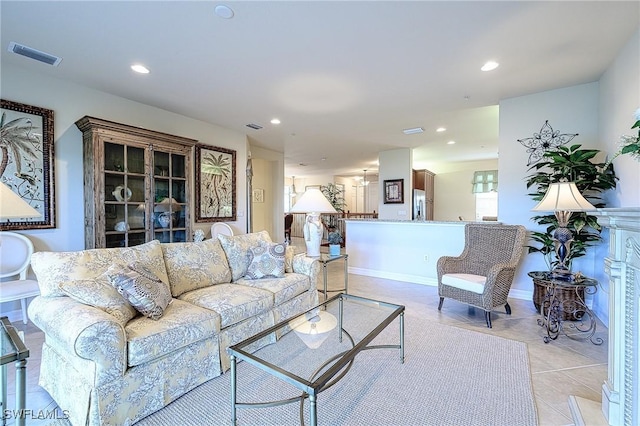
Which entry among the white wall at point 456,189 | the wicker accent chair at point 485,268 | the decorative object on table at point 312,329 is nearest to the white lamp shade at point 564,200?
the wicker accent chair at point 485,268

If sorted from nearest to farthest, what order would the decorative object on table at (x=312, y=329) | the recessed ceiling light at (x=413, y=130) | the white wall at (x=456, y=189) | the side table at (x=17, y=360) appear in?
the side table at (x=17, y=360), the decorative object on table at (x=312, y=329), the recessed ceiling light at (x=413, y=130), the white wall at (x=456, y=189)

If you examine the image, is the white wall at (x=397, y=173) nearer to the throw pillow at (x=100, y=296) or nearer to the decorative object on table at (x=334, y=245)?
the decorative object on table at (x=334, y=245)

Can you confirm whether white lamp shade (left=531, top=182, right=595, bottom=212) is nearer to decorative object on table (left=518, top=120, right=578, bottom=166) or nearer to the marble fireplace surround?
the marble fireplace surround

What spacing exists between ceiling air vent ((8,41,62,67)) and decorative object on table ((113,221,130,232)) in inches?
67.5

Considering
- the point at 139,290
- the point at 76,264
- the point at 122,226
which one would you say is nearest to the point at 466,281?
the point at 139,290

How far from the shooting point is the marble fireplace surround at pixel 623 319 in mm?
1334

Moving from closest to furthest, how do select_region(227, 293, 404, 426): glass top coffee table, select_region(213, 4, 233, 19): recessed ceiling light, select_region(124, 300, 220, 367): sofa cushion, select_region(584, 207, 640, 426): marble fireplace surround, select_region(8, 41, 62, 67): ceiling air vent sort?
1. select_region(584, 207, 640, 426): marble fireplace surround
2. select_region(124, 300, 220, 367): sofa cushion
3. select_region(227, 293, 404, 426): glass top coffee table
4. select_region(213, 4, 233, 19): recessed ceiling light
5. select_region(8, 41, 62, 67): ceiling air vent

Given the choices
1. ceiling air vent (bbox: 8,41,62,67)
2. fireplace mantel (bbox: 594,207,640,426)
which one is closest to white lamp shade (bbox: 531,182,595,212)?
fireplace mantel (bbox: 594,207,640,426)

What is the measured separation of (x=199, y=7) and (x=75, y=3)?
861mm

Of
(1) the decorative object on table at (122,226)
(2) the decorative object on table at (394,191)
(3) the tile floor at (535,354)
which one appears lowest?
(3) the tile floor at (535,354)

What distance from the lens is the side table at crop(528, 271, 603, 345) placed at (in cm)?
259

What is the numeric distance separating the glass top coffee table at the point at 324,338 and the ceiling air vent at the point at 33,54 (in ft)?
10.6

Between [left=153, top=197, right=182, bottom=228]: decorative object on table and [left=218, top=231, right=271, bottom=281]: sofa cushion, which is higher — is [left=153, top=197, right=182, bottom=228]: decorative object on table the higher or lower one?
the higher one

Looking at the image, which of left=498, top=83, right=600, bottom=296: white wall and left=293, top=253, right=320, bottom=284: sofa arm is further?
left=498, top=83, right=600, bottom=296: white wall
